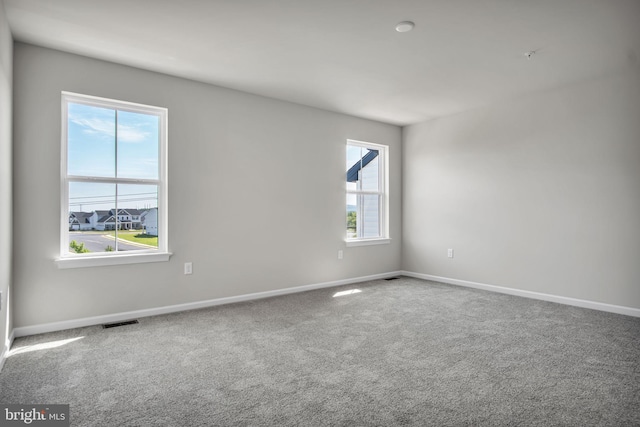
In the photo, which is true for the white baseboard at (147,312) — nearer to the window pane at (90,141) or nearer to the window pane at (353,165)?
the window pane at (90,141)

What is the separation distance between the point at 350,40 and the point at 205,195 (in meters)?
2.18

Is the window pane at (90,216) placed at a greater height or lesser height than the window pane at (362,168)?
lesser

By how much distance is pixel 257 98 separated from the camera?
4387 mm

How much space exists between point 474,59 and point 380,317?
2575 millimetres

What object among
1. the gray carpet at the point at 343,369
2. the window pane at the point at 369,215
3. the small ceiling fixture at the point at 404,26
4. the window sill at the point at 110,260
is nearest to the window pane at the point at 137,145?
the window sill at the point at 110,260

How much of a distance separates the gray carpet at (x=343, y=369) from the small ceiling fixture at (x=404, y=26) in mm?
2428

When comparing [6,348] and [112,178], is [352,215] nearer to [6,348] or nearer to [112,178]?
[112,178]

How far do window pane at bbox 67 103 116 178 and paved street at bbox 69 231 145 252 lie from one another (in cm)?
57

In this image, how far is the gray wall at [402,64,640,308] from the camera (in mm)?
3754

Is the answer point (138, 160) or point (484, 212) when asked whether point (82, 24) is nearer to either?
point (138, 160)

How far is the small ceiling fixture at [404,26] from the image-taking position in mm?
2684

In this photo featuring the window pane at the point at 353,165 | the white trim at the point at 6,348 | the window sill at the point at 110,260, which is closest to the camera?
the white trim at the point at 6,348

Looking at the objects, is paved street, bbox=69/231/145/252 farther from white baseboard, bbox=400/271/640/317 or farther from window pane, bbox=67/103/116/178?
white baseboard, bbox=400/271/640/317

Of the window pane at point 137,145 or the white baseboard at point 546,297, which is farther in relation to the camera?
the white baseboard at point 546,297
